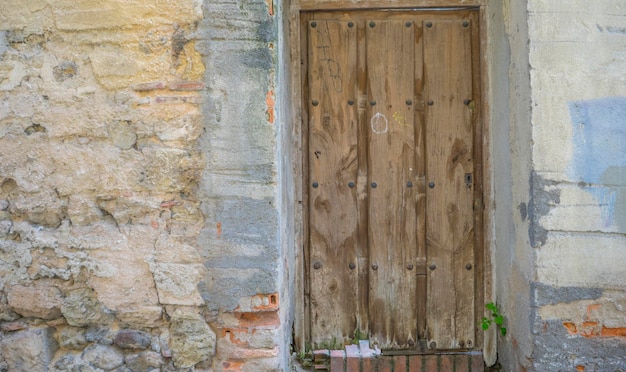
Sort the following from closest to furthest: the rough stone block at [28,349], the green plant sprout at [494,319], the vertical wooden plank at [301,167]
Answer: the rough stone block at [28,349] < the green plant sprout at [494,319] < the vertical wooden plank at [301,167]

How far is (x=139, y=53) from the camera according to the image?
2463 millimetres

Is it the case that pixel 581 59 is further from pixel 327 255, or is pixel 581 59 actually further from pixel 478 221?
pixel 327 255

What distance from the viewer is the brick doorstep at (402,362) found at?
293 cm

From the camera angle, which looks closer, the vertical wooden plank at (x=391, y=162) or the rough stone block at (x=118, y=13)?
the rough stone block at (x=118, y=13)

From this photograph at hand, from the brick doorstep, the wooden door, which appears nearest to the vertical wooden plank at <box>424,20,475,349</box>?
the wooden door

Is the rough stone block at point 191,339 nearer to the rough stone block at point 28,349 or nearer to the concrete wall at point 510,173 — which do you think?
the rough stone block at point 28,349

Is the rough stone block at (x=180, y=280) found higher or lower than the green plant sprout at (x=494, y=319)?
higher

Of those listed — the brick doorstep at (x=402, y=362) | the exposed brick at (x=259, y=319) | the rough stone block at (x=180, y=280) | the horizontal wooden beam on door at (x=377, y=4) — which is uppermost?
the horizontal wooden beam on door at (x=377, y=4)

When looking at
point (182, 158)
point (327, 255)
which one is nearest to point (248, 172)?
point (182, 158)

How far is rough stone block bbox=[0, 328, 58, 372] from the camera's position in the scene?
2535 mm

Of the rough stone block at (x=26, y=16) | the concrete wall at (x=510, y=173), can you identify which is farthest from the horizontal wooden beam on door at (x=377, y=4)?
the rough stone block at (x=26, y=16)

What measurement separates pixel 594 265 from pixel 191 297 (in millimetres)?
1757

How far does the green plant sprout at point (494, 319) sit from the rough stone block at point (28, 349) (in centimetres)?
206

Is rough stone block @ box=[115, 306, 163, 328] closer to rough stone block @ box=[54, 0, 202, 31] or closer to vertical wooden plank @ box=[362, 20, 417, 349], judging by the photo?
vertical wooden plank @ box=[362, 20, 417, 349]
